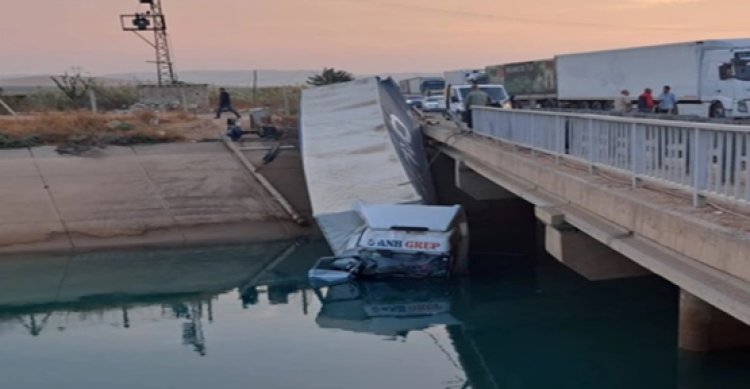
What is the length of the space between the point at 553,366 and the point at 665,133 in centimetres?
443

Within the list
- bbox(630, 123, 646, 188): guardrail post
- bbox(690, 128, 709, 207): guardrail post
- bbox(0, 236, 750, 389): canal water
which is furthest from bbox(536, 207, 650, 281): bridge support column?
bbox(690, 128, 709, 207): guardrail post

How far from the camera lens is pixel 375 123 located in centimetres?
2400

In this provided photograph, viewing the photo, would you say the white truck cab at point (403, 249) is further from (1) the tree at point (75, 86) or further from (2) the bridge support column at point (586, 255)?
(1) the tree at point (75, 86)

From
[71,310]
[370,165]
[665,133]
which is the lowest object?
[71,310]

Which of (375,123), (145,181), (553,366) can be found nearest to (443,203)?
(375,123)

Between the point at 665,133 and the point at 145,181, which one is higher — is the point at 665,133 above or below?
above

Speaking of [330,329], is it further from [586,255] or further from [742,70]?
[742,70]

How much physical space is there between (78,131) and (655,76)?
21218 millimetres

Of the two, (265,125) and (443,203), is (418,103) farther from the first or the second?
(443,203)

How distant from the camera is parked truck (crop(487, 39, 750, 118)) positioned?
26453 millimetres

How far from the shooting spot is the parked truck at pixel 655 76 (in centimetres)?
2645

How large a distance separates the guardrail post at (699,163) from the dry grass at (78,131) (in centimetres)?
2436

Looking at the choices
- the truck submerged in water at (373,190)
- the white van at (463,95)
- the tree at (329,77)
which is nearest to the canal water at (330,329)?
the truck submerged in water at (373,190)

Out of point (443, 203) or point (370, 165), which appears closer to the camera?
point (370, 165)
